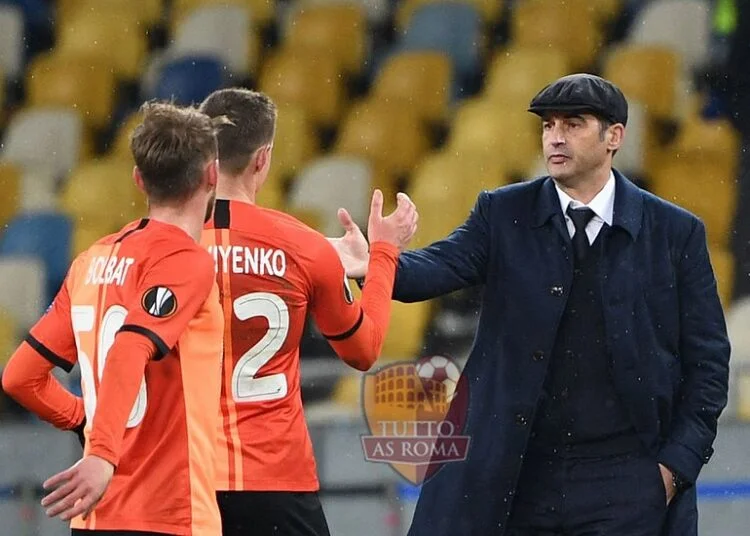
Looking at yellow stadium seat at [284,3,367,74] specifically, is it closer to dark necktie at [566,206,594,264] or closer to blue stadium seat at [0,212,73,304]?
blue stadium seat at [0,212,73,304]

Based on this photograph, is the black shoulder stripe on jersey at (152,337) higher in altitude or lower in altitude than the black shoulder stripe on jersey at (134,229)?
lower

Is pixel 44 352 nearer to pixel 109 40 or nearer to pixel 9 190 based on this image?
pixel 9 190

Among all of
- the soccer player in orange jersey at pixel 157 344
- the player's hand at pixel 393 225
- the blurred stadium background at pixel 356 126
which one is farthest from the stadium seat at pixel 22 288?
the soccer player in orange jersey at pixel 157 344

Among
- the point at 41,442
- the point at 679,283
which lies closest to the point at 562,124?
the point at 679,283

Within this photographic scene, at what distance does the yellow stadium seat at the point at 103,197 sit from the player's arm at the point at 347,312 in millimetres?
3117

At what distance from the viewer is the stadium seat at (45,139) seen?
6090 millimetres

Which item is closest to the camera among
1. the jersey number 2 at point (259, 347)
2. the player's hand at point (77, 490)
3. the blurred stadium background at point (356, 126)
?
the player's hand at point (77, 490)

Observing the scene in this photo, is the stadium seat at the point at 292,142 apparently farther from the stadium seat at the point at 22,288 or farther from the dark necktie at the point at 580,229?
the dark necktie at the point at 580,229

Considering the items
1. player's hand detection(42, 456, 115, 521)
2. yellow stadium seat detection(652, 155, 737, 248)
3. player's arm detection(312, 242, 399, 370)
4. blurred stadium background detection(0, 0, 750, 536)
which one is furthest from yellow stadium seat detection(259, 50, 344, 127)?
player's hand detection(42, 456, 115, 521)

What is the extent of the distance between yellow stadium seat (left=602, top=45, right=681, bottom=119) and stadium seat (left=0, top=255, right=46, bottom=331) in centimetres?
217

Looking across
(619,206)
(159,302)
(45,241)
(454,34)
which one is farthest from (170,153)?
(454,34)

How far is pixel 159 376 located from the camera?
2.35 m

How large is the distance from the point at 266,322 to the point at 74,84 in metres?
3.87

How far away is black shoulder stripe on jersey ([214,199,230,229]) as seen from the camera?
110 inches
